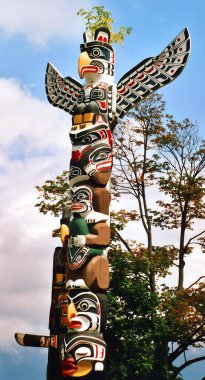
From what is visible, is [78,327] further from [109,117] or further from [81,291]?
[109,117]

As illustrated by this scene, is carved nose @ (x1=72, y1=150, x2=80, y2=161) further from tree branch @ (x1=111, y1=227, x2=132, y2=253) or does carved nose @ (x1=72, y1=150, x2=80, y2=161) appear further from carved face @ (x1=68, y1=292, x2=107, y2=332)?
tree branch @ (x1=111, y1=227, x2=132, y2=253)

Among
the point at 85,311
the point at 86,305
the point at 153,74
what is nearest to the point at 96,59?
the point at 153,74

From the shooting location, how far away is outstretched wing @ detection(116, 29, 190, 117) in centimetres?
1825

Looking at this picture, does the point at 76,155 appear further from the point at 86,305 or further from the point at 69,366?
the point at 69,366

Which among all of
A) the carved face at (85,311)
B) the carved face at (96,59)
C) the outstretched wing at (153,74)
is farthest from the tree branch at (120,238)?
the carved face at (85,311)

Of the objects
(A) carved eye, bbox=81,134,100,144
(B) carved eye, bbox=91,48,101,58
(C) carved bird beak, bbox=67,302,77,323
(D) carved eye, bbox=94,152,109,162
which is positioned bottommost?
(C) carved bird beak, bbox=67,302,77,323

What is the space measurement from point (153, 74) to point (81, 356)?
9517mm

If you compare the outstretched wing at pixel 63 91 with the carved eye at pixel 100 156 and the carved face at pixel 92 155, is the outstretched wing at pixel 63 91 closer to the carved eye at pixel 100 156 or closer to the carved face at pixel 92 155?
the carved face at pixel 92 155

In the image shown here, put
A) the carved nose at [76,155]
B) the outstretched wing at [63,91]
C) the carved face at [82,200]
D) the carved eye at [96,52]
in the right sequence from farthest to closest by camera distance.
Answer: the outstretched wing at [63,91]
the carved eye at [96,52]
the carved nose at [76,155]
the carved face at [82,200]

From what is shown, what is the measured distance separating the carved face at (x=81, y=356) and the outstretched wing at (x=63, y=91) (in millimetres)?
9270

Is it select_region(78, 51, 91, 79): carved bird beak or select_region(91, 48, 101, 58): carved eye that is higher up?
select_region(91, 48, 101, 58): carved eye

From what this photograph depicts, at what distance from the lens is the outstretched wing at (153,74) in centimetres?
1825

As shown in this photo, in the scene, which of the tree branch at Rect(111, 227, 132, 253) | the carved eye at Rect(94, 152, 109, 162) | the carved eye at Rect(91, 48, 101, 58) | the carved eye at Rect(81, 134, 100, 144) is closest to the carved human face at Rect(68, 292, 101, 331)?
the carved eye at Rect(94, 152, 109, 162)

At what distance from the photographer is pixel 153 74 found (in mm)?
18422
